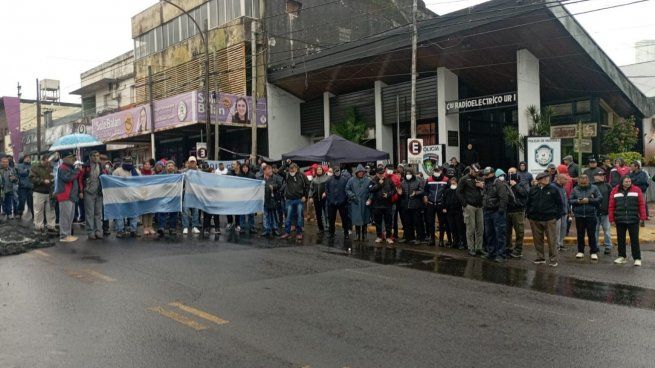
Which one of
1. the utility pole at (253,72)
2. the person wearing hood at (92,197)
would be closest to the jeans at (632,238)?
the person wearing hood at (92,197)

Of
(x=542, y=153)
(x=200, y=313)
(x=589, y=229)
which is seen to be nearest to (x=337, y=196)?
(x=589, y=229)

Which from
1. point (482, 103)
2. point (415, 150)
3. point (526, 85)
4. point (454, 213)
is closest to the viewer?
point (454, 213)

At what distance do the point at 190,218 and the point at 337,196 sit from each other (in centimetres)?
370

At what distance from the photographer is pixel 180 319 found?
5.74m

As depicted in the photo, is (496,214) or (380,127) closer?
(496,214)

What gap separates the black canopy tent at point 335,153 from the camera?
16625mm

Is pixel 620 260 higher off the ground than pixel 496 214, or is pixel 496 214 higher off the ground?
pixel 496 214

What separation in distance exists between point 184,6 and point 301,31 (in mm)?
7828

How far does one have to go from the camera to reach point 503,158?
25.9m

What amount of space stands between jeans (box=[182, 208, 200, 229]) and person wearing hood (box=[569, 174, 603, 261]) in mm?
8628

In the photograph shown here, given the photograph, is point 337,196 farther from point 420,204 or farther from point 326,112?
point 326,112

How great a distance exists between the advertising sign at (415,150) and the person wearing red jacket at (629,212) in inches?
249

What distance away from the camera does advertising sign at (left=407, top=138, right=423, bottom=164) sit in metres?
15.7

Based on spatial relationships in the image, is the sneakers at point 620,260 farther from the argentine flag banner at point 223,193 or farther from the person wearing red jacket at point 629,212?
the argentine flag banner at point 223,193
